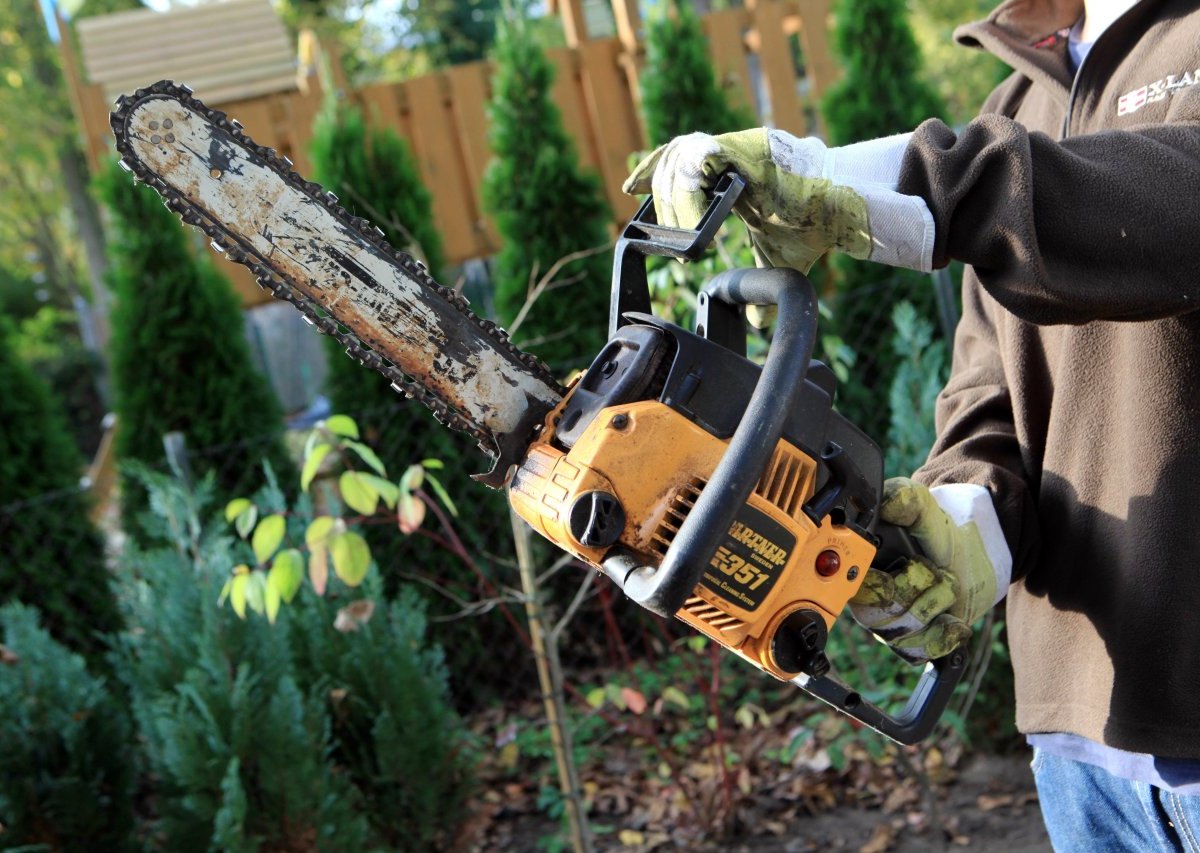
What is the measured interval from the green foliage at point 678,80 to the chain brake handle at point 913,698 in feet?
14.1

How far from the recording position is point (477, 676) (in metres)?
4.82

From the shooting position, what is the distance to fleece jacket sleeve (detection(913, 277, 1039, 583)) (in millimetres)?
1613

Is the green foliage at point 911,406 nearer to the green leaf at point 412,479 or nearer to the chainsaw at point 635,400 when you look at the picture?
the green leaf at point 412,479

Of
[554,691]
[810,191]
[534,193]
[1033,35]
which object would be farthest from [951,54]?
[810,191]

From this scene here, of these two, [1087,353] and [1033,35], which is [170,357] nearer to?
[1033,35]

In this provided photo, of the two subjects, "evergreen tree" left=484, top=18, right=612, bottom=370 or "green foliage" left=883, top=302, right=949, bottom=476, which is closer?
"green foliage" left=883, top=302, right=949, bottom=476

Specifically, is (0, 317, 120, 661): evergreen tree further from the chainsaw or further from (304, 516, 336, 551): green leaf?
the chainsaw

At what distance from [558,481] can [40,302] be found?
22369mm

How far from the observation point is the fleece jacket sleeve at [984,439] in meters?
1.61

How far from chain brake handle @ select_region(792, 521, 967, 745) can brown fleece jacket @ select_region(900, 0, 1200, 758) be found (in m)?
0.12

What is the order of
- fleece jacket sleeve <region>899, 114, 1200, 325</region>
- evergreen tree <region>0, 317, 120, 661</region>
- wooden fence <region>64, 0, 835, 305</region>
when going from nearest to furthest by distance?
fleece jacket sleeve <region>899, 114, 1200, 325</region> → evergreen tree <region>0, 317, 120, 661</region> → wooden fence <region>64, 0, 835, 305</region>

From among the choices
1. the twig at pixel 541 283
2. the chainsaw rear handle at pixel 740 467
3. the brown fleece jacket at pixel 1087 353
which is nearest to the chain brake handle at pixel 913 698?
the brown fleece jacket at pixel 1087 353

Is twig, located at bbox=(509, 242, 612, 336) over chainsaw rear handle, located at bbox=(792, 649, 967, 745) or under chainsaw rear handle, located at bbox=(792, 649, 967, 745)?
over

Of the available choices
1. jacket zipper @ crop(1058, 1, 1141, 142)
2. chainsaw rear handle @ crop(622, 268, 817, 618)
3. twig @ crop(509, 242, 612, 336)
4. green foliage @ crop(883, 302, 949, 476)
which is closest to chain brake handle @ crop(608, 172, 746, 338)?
chainsaw rear handle @ crop(622, 268, 817, 618)
